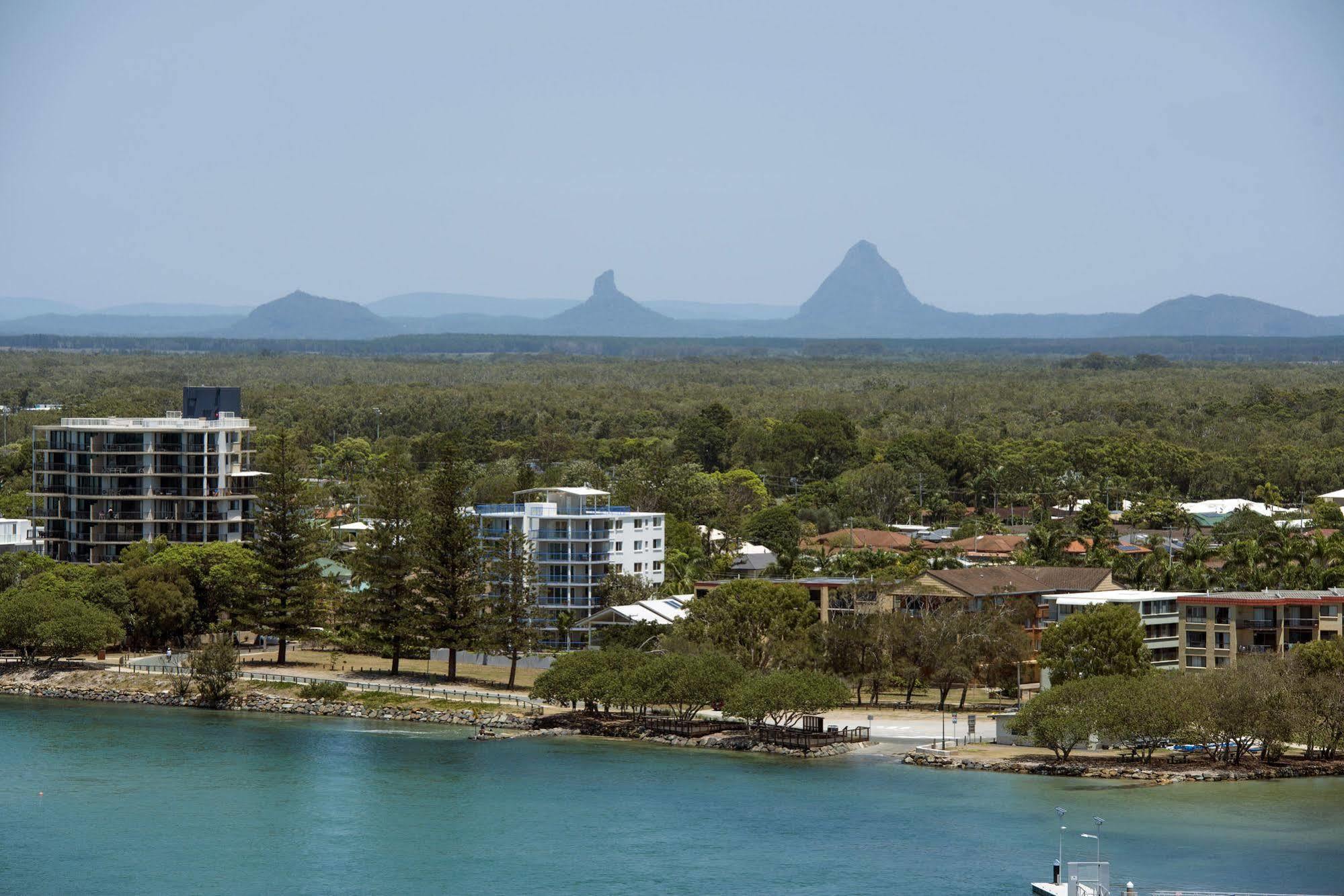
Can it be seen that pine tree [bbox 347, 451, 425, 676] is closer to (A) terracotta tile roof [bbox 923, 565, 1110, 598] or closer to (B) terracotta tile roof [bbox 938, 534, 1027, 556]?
(A) terracotta tile roof [bbox 923, 565, 1110, 598]

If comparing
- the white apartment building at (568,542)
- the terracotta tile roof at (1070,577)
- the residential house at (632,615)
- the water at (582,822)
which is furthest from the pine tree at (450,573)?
the terracotta tile roof at (1070,577)

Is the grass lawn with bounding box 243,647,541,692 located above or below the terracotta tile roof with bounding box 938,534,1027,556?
below

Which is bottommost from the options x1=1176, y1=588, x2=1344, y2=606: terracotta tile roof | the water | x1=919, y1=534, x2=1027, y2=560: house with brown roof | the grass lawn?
the water

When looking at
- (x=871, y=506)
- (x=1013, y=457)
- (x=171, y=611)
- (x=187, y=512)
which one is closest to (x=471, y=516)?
(x=171, y=611)

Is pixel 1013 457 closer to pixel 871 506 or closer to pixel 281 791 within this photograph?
pixel 871 506

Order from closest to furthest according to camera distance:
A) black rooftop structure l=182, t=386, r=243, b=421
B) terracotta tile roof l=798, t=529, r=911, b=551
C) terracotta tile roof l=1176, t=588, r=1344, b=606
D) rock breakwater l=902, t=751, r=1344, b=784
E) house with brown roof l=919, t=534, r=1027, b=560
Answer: rock breakwater l=902, t=751, r=1344, b=784
terracotta tile roof l=1176, t=588, r=1344, b=606
house with brown roof l=919, t=534, r=1027, b=560
black rooftop structure l=182, t=386, r=243, b=421
terracotta tile roof l=798, t=529, r=911, b=551

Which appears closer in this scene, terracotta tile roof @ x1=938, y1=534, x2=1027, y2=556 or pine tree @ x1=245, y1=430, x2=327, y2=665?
pine tree @ x1=245, y1=430, x2=327, y2=665

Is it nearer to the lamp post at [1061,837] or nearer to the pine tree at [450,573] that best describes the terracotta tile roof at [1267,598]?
the lamp post at [1061,837]

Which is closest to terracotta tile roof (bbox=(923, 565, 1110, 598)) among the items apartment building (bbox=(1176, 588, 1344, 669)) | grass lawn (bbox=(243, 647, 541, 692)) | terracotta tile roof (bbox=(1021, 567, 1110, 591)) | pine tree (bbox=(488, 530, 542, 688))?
terracotta tile roof (bbox=(1021, 567, 1110, 591))
